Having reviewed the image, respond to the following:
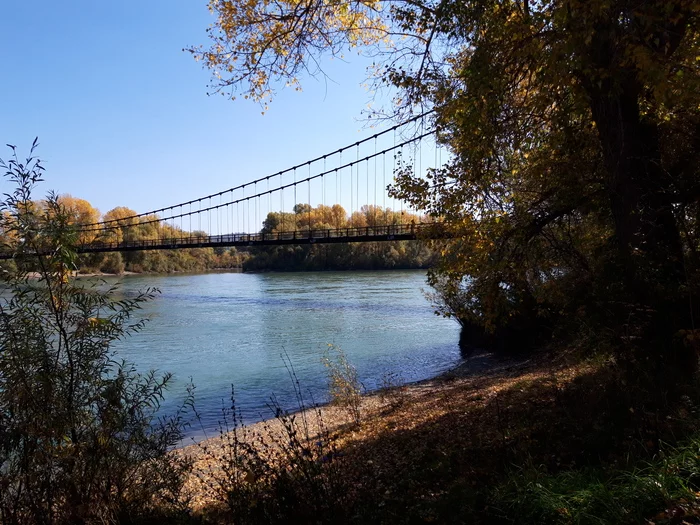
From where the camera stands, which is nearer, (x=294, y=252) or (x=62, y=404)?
(x=62, y=404)

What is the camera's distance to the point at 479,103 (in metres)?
5.30

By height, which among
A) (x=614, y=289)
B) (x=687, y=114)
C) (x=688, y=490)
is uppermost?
(x=687, y=114)

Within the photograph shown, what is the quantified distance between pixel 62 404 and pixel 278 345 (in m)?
16.0

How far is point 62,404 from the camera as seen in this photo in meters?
3.68

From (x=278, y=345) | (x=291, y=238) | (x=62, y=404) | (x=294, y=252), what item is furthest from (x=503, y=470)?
(x=294, y=252)

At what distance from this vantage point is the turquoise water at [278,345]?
12.5 metres

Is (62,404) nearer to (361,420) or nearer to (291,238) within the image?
(361,420)

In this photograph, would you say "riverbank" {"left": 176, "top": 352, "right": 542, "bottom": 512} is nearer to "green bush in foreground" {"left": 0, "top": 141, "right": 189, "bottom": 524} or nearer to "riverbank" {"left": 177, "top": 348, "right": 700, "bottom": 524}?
"riverbank" {"left": 177, "top": 348, "right": 700, "bottom": 524}

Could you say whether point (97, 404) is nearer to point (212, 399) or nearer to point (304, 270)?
point (212, 399)

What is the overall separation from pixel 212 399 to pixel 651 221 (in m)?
9.70

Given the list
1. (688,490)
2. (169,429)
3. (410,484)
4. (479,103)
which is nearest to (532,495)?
(688,490)

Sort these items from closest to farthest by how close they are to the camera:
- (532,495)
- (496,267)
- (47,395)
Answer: (532,495) → (47,395) → (496,267)

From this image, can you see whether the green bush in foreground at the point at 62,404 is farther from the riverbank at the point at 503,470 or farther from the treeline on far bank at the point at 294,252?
the treeline on far bank at the point at 294,252

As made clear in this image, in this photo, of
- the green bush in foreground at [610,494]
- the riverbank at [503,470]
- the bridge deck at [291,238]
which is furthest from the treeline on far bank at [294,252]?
the green bush in foreground at [610,494]
